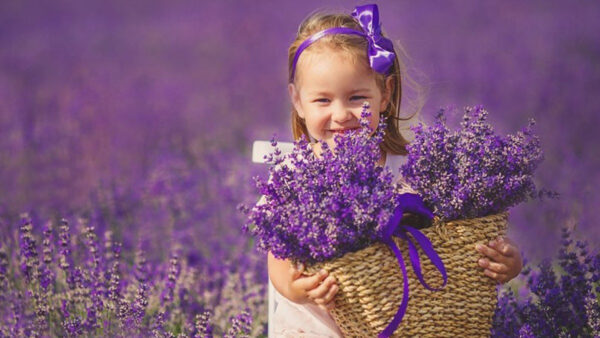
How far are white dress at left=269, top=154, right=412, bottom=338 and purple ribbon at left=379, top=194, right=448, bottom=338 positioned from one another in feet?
1.14

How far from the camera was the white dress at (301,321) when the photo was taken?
2.33 meters

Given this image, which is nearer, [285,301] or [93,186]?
[285,301]

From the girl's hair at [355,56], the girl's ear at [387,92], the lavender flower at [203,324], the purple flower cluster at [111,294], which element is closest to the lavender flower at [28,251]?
the purple flower cluster at [111,294]

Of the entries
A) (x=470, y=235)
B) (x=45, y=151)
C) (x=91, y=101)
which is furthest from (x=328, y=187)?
(x=91, y=101)

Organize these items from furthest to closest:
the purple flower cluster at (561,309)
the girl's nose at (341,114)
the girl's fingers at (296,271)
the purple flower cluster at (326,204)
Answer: the purple flower cluster at (561,309), the girl's nose at (341,114), the girl's fingers at (296,271), the purple flower cluster at (326,204)

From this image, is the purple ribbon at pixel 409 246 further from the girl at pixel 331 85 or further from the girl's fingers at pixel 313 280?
the girl at pixel 331 85

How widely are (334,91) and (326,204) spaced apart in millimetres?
Result: 543

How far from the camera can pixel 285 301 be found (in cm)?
242

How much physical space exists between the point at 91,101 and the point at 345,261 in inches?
154

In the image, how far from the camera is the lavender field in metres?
2.72

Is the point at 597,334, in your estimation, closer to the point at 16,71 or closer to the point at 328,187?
the point at 328,187

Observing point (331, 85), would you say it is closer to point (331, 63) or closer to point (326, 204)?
point (331, 63)

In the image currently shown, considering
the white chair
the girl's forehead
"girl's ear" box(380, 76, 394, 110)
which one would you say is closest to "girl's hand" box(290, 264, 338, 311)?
the white chair

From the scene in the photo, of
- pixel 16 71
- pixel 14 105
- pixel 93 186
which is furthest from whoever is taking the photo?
pixel 16 71
